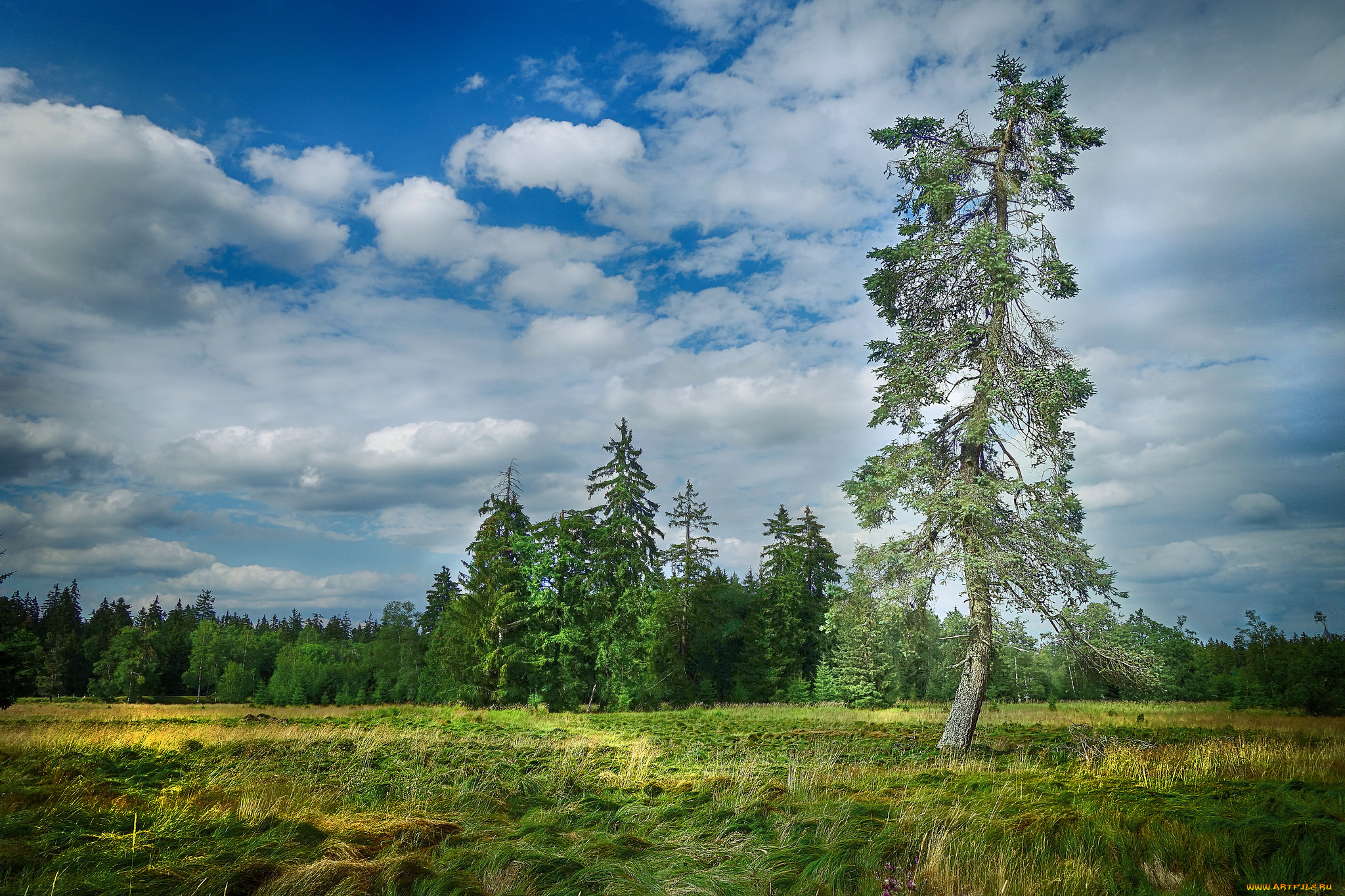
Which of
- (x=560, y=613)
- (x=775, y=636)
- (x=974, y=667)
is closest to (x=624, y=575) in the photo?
(x=560, y=613)

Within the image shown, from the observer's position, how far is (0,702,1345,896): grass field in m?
5.01

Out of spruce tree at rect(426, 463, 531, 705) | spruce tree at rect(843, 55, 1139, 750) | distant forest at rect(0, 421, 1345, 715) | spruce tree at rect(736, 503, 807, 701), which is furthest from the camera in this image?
spruce tree at rect(736, 503, 807, 701)

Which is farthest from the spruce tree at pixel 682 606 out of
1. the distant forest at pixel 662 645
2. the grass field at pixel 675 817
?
the grass field at pixel 675 817

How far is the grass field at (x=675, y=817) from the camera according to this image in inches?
197

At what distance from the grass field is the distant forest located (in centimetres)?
288

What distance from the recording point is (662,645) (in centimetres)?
3366

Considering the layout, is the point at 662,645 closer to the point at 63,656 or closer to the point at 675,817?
the point at 675,817

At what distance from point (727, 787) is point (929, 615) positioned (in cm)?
638

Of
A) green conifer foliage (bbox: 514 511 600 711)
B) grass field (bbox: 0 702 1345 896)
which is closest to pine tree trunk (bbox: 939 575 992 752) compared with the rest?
grass field (bbox: 0 702 1345 896)

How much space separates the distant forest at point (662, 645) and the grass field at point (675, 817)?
114 inches

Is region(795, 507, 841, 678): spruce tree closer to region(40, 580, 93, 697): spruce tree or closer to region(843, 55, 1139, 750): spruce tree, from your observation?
region(843, 55, 1139, 750): spruce tree

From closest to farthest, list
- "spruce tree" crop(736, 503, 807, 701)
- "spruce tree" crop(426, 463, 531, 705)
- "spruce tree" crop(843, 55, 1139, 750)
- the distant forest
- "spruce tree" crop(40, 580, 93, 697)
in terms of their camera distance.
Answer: "spruce tree" crop(843, 55, 1139, 750) < the distant forest < "spruce tree" crop(426, 463, 531, 705) < "spruce tree" crop(736, 503, 807, 701) < "spruce tree" crop(40, 580, 93, 697)

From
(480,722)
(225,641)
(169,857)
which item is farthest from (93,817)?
(225,641)

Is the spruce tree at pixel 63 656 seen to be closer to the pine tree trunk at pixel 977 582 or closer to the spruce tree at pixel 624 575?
the spruce tree at pixel 624 575
